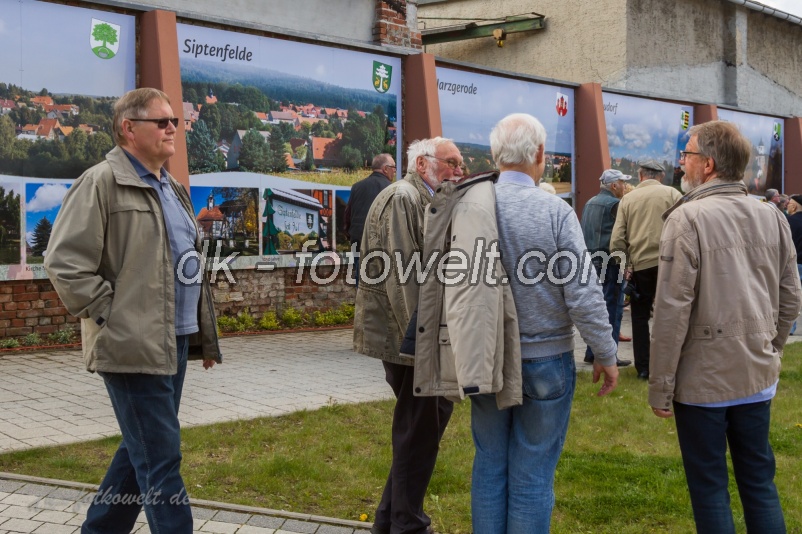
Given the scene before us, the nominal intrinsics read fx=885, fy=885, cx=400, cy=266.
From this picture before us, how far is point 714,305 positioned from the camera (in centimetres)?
374

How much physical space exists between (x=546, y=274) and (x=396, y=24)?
37.3ft

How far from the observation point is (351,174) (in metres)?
13.0

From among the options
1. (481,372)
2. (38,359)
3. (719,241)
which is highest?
(719,241)

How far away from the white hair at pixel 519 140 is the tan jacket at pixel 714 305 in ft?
2.28

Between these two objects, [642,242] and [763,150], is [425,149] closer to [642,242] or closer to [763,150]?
[642,242]

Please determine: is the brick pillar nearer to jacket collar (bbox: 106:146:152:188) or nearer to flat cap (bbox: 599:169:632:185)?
flat cap (bbox: 599:169:632:185)

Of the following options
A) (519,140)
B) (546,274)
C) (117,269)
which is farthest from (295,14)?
(546,274)

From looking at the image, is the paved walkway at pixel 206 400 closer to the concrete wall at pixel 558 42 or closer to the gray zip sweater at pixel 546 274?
the gray zip sweater at pixel 546 274

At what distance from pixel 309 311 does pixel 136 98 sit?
29.6ft

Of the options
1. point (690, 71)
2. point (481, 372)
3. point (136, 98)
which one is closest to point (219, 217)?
point (136, 98)

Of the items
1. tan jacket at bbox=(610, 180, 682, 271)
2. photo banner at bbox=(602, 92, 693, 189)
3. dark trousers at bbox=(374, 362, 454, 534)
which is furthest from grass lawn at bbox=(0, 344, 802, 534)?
photo banner at bbox=(602, 92, 693, 189)

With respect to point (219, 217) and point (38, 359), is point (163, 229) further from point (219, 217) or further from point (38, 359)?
point (219, 217)

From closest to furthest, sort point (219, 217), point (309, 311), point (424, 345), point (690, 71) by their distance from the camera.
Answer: point (424, 345)
point (219, 217)
point (309, 311)
point (690, 71)

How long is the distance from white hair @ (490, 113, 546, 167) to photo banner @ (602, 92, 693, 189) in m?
14.2
